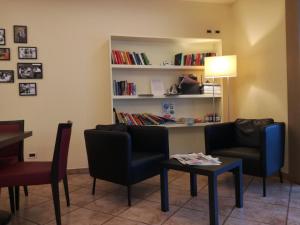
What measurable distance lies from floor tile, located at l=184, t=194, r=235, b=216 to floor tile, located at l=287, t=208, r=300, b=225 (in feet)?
1.54

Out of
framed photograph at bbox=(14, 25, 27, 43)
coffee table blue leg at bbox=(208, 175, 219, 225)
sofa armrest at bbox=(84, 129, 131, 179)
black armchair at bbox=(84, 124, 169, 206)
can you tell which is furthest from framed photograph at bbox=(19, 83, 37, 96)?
coffee table blue leg at bbox=(208, 175, 219, 225)

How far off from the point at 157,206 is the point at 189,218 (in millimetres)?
379

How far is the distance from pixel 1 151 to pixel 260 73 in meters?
3.24

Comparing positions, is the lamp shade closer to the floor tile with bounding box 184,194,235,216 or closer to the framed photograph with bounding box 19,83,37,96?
the floor tile with bounding box 184,194,235,216

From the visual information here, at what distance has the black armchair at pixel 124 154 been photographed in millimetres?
2520

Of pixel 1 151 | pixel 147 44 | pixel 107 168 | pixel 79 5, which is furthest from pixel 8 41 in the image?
pixel 107 168

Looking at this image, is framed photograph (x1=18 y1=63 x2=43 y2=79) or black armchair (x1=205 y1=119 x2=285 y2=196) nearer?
black armchair (x1=205 y1=119 x2=285 y2=196)

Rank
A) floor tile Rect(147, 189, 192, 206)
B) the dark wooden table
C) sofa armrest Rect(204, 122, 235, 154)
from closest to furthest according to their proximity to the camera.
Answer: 1. the dark wooden table
2. floor tile Rect(147, 189, 192, 206)
3. sofa armrest Rect(204, 122, 235, 154)

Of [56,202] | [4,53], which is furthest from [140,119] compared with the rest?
[4,53]

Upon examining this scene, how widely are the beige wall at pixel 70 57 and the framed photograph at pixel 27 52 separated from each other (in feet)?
0.22

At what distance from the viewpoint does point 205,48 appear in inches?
164

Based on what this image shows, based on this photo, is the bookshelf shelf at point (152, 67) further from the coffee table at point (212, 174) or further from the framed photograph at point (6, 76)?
the coffee table at point (212, 174)

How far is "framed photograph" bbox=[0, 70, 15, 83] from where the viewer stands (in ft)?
11.4

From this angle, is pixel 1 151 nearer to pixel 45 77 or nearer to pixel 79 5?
pixel 45 77
